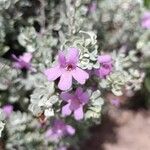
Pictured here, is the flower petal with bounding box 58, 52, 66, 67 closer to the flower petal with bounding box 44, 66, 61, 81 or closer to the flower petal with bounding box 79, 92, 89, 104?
the flower petal with bounding box 44, 66, 61, 81

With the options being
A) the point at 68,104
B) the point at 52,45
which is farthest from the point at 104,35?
the point at 68,104

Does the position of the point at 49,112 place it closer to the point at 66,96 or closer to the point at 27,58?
the point at 66,96

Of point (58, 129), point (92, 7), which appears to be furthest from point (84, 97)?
point (92, 7)

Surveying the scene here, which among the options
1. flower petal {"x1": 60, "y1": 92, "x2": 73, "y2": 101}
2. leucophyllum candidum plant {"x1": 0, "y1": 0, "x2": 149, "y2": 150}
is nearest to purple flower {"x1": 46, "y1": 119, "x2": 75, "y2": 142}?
leucophyllum candidum plant {"x1": 0, "y1": 0, "x2": 149, "y2": 150}

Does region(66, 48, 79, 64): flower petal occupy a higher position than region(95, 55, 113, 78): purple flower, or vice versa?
region(66, 48, 79, 64): flower petal

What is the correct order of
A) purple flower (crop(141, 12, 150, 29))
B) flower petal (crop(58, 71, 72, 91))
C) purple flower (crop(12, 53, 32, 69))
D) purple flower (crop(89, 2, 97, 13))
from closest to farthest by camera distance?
1. flower petal (crop(58, 71, 72, 91))
2. purple flower (crop(12, 53, 32, 69))
3. purple flower (crop(89, 2, 97, 13))
4. purple flower (crop(141, 12, 150, 29))

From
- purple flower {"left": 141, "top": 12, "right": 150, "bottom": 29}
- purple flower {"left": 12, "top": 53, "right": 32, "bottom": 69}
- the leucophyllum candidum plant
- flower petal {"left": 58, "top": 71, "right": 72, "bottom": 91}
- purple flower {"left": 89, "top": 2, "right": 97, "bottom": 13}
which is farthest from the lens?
purple flower {"left": 141, "top": 12, "right": 150, "bottom": 29}

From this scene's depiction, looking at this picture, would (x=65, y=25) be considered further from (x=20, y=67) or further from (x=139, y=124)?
(x=139, y=124)
